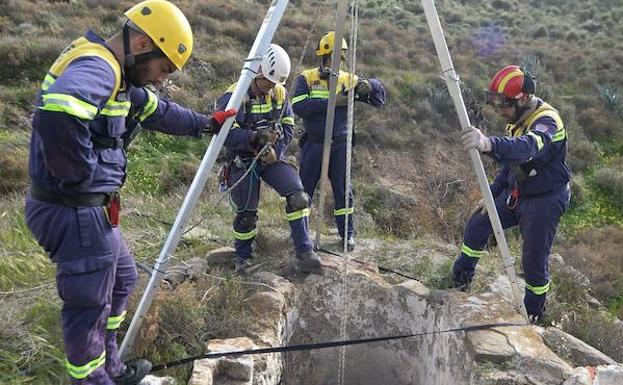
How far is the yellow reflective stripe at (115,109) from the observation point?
2.49 metres

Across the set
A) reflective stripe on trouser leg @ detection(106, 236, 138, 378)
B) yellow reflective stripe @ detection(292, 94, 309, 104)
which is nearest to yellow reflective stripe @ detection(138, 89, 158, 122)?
reflective stripe on trouser leg @ detection(106, 236, 138, 378)

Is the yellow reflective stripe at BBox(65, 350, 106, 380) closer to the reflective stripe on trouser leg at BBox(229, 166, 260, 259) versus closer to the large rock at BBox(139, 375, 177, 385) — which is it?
the large rock at BBox(139, 375, 177, 385)

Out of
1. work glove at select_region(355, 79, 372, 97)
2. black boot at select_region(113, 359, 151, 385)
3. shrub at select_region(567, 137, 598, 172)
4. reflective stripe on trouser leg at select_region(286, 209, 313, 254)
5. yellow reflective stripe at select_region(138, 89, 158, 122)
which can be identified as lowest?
shrub at select_region(567, 137, 598, 172)

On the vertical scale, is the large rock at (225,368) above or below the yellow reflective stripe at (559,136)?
below

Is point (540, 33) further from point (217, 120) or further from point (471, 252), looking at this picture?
point (217, 120)

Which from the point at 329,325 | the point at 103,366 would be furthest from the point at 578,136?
the point at 103,366

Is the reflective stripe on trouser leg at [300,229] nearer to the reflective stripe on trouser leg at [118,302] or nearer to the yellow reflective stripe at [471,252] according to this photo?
the yellow reflective stripe at [471,252]

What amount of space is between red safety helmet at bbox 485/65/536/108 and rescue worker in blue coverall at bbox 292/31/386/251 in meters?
1.39

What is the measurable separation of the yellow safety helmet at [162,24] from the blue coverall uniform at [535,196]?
7.87 ft

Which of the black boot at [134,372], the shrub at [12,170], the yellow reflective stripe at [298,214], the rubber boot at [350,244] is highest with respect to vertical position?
the black boot at [134,372]

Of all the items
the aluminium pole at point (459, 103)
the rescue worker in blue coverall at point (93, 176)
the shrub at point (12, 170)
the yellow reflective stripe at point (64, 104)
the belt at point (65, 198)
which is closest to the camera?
the yellow reflective stripe at point (64, 104)

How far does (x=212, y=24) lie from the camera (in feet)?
53.7

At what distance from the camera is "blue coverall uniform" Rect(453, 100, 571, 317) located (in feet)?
13.3

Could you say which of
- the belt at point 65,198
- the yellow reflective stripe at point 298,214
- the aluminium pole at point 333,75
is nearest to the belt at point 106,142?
the belt at point 65,198
